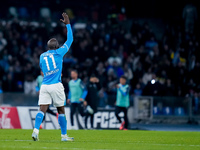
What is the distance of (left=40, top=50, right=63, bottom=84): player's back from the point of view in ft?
39.4

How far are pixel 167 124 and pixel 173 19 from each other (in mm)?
8805

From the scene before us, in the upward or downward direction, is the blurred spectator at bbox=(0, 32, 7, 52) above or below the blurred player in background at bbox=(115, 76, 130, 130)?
above

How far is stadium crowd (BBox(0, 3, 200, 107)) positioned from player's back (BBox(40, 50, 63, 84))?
39.0 feet

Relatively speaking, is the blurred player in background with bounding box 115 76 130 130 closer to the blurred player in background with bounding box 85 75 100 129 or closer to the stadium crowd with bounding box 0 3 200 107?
the blurred player in background with bounding box 85 75 100 129

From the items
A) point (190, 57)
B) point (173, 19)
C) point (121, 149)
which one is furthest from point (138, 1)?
point (121, 149)

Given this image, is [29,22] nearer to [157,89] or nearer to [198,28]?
[157,89]

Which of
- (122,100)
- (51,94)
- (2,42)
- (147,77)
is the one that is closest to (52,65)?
(51,94)

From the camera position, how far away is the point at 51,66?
12008mm

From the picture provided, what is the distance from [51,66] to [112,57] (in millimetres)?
16368

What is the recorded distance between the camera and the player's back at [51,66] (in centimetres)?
1201

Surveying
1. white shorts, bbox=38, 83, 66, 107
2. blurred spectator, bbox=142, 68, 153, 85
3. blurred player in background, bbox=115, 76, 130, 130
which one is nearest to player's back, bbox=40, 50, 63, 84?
white shorts, bbox=38, 83, 66, 107

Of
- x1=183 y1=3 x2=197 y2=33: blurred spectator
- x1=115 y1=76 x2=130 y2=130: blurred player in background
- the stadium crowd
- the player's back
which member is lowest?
x1=115 y1=76 x2=130 y2=130: blurred player in background

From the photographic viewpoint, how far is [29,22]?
94.0 ft

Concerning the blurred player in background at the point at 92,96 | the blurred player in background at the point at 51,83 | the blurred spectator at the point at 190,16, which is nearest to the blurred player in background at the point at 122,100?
the blurred player in background at the point at 92,96
